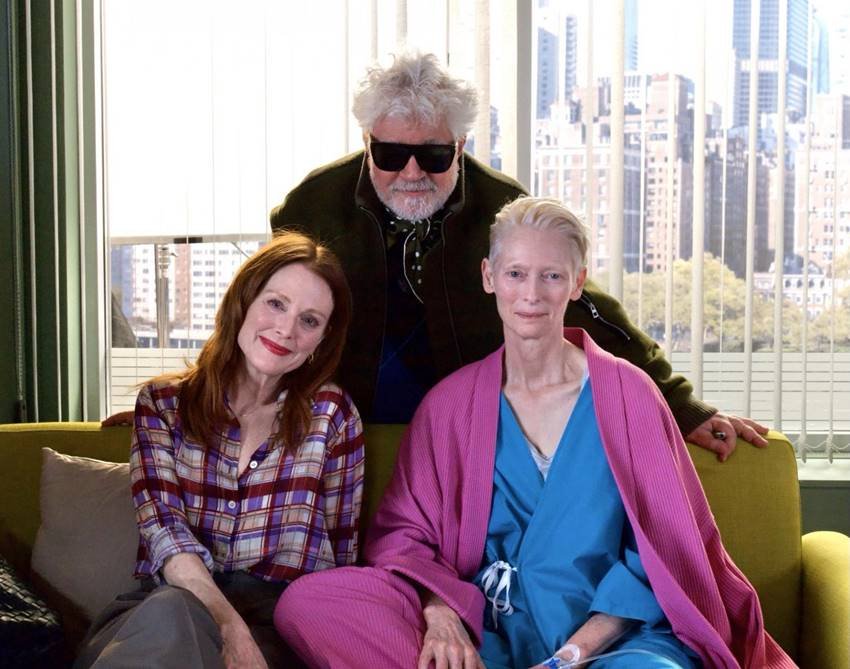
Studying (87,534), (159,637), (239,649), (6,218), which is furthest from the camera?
(6,218)

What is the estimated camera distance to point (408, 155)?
249cm

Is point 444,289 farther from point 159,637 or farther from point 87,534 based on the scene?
point 159,637

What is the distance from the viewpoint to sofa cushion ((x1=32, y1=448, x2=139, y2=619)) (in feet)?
7.28

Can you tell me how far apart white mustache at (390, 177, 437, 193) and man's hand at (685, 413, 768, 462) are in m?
0.85

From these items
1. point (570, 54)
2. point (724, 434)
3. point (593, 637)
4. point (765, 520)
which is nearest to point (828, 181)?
point (570, 54)

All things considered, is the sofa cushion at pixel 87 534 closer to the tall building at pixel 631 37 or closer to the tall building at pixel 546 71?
the tall building at pixel 546 71

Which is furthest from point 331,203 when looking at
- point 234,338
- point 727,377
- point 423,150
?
point 727,377

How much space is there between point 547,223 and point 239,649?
1.00m

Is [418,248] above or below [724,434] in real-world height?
above

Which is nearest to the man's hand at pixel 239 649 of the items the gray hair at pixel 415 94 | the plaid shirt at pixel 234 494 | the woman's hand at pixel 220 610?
the woman's hand at pixel 220 610

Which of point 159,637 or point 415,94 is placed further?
point 415,94

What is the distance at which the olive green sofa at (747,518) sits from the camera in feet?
7.36

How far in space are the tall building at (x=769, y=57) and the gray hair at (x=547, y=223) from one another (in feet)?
4.07

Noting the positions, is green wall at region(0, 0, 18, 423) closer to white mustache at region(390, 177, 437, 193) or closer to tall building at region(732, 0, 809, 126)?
white mustache at region(390, 177, 437, 193)
